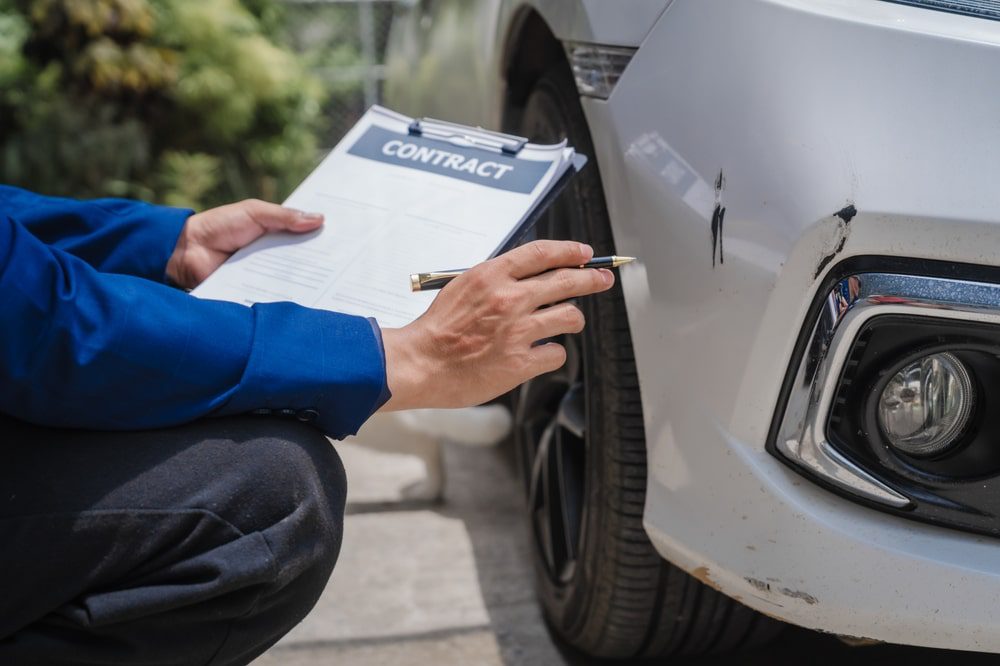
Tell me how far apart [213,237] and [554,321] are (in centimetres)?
67

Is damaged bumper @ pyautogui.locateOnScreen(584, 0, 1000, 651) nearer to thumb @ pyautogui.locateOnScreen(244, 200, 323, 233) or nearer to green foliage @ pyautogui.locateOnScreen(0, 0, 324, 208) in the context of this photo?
thumb @ pyautogui.locateOnScreen(244, 200, 323, 233)

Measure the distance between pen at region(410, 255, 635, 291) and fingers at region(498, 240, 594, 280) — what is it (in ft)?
Answer: 0.14

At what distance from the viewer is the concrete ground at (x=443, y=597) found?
1.79m

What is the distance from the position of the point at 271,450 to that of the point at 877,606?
2.25 ft

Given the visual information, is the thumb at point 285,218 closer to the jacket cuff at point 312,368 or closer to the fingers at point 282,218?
the fingers at point 282,218

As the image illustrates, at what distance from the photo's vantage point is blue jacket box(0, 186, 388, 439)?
104cm

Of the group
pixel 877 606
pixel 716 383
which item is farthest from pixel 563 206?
pixel 877 606

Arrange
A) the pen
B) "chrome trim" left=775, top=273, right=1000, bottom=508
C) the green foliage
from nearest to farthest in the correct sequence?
"chrome trim" left=775, top=273, right=1000, bottom=508, the pen, the green foliage

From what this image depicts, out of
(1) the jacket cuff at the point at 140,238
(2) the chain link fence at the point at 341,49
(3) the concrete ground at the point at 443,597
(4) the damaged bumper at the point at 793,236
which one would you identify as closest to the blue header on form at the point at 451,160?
(4) the damaged bumper at the point at 793,236

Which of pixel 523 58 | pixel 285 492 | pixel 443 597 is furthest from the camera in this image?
pixel 443 597

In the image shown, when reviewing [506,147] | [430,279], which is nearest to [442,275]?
[430,279]

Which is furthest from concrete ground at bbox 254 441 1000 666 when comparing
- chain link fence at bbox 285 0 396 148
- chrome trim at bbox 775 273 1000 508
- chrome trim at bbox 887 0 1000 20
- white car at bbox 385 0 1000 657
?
chain link fence at bbox 285 0 396 148

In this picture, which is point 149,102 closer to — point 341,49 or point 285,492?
point 341,49

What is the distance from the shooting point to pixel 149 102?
5902mm
